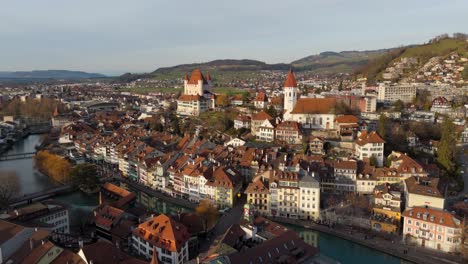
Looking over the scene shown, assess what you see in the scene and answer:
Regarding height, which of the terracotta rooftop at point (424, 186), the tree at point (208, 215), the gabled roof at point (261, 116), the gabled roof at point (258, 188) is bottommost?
the tree at point (208, 215)

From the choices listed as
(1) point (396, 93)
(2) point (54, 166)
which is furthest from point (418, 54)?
(2) point (54, 166)

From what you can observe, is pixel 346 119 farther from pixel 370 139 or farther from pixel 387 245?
pixel 387 245

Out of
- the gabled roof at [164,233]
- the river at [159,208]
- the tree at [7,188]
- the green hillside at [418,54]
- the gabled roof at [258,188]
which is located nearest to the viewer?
the gabled roof at [164,233]

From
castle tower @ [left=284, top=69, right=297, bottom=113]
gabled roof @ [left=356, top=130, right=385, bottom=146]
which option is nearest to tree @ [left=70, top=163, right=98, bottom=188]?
castle tower @ [left=284, top=69, right=297, bottom=113]

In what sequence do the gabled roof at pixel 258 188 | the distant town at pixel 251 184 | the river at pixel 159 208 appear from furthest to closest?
the gabled roof at pixel 258 188
the river at pixel 159 208
the distant town at pixel 251 184

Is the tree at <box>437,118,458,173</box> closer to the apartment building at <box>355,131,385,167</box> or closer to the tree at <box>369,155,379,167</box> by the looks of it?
the apartment building at <box>355,131,385,167</box>

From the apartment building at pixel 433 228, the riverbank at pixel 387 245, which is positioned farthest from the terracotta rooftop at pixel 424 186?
the riverbank at pixel 387 245

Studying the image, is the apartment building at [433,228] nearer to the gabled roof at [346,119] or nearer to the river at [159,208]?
the river at [159,208]

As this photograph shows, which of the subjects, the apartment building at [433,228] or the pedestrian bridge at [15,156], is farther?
the pedestrian bridge at [15,156]
